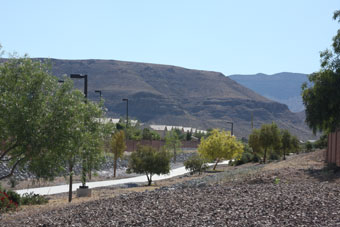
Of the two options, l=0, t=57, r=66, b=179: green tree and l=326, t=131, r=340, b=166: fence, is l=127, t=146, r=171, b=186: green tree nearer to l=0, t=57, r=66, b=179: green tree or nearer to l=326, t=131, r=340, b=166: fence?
l=326, t=131, r=340, b=166: fence

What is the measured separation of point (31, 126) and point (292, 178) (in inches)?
435

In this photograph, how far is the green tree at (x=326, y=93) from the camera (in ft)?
78.8

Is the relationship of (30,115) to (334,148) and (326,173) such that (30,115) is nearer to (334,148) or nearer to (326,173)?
(326,173)

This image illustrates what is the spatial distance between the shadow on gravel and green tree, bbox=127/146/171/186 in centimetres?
1123

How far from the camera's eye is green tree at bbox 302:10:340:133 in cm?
2403

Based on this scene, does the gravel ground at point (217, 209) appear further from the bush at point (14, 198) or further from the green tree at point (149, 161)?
the green tree at point (149, 161)

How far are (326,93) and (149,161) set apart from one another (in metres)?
11.7

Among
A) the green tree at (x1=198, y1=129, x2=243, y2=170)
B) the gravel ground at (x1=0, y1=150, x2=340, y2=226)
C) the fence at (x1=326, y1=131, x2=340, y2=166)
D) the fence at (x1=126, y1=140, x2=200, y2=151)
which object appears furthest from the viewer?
the fence at (x1=126, y1=140, x2=200, y2=151)

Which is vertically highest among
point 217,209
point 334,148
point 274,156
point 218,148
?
point 334,148

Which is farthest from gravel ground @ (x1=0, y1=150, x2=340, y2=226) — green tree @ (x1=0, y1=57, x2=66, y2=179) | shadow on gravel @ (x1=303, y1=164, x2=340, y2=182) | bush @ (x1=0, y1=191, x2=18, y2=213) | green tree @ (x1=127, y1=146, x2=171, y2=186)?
green tree @ (x1=127, y1=146, x2=171, y2=186)

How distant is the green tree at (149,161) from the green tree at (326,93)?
958cm

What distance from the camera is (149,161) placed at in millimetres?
30031

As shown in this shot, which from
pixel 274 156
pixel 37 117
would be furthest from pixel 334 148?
pixel 274 156


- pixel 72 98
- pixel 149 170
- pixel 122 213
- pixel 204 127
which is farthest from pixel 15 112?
pixel 204 127
